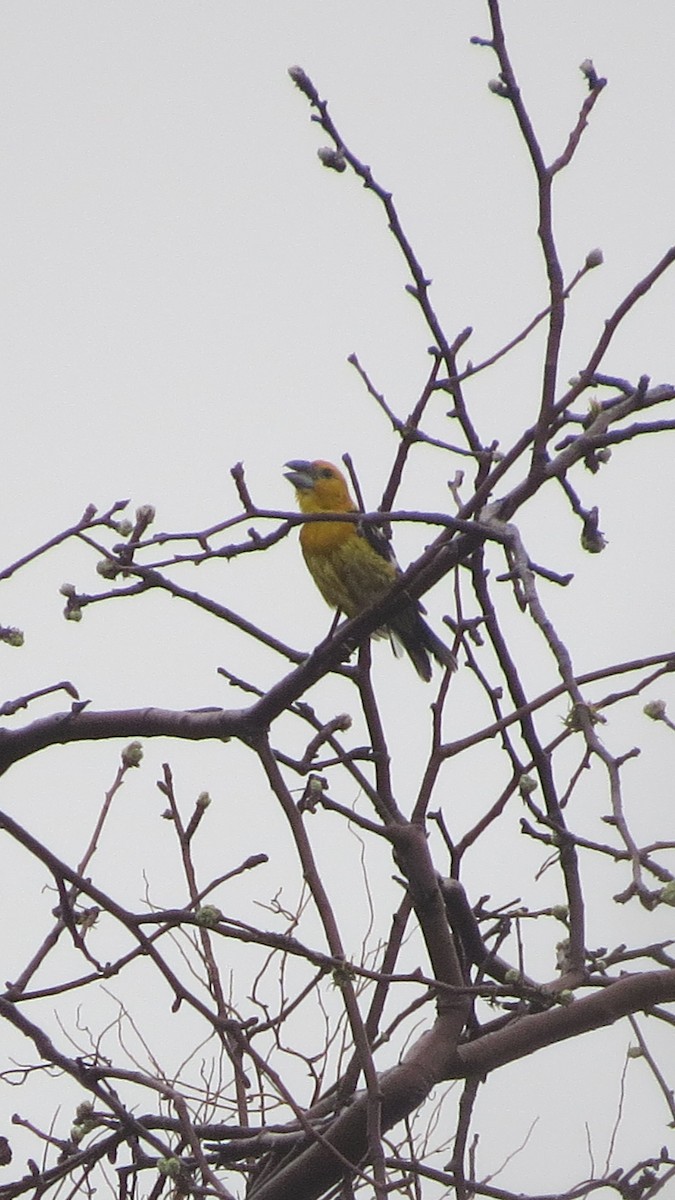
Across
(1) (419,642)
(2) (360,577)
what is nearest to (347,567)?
(2) (360,577)

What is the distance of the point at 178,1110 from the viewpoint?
2.34 meters

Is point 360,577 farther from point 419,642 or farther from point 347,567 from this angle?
point 419,642

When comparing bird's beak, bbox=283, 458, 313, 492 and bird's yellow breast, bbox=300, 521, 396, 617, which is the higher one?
bird's beak, bbox=283, 458, 313, 492

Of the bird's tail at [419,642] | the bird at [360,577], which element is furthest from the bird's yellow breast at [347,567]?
the bird's tail at [419,642]

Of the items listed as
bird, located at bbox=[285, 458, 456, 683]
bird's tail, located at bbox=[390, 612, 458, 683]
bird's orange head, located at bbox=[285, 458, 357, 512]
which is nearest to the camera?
bird, located at bbox=[285, 458, 456, 683]

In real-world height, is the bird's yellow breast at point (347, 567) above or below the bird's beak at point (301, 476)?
below

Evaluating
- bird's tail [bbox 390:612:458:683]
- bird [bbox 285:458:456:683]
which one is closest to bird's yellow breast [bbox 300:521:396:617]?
Result: bird [bbox 285:458:456:683]

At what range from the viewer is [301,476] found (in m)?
5.97

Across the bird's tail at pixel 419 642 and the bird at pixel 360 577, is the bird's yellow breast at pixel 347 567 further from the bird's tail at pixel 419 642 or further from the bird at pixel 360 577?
the bird's tail at pixel 419 642

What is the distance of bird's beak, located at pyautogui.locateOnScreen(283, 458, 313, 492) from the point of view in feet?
19.5

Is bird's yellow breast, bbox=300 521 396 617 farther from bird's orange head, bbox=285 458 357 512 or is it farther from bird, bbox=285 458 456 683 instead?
bird's orange head, bbox=285 458 357 512

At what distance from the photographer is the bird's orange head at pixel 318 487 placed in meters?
5.92

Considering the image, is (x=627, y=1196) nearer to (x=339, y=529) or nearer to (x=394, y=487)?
(x=394, y=487)

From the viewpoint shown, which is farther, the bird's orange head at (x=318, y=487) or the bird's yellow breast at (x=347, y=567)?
the bird's orange head at (x=318, y=487)
